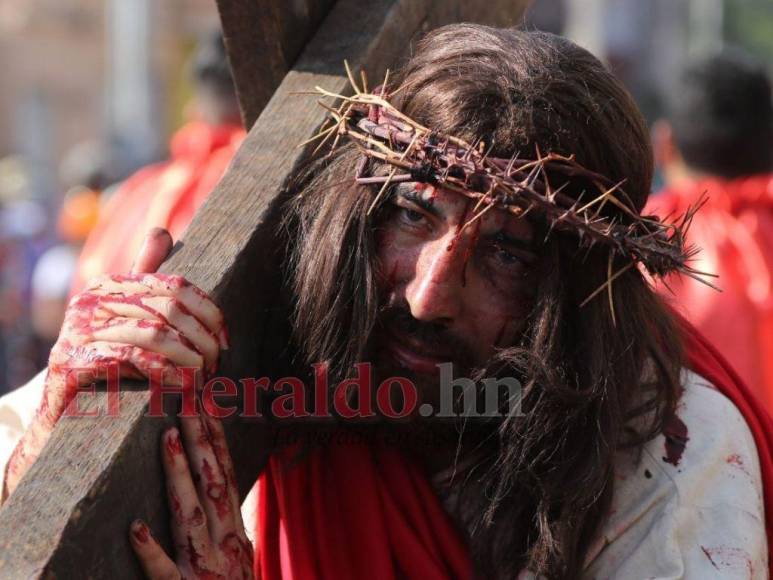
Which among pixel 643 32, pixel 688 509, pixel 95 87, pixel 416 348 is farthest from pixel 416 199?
pixel 95 87

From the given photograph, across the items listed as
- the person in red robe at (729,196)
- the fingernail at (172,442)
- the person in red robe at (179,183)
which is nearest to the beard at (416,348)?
the fingernail at (172,442)

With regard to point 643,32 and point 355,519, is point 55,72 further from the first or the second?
point 355,519

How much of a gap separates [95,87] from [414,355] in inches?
1133

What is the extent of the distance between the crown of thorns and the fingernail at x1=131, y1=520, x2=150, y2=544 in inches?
27.9

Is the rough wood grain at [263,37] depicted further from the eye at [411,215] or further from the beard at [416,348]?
the beard at [416,348]

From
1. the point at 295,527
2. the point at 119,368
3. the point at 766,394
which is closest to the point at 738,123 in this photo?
the point at 766,394

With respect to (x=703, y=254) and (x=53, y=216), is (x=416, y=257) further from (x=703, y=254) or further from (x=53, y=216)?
(x=53, y=216)

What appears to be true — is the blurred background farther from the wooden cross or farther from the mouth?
the mouth

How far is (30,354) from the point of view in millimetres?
10086

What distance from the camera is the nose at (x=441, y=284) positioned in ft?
7.50

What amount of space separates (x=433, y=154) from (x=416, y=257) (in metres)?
0.19

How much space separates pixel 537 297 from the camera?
235 centimetres

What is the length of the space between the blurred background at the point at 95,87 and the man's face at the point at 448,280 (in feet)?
1.87

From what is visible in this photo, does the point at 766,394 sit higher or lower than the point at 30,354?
lower
